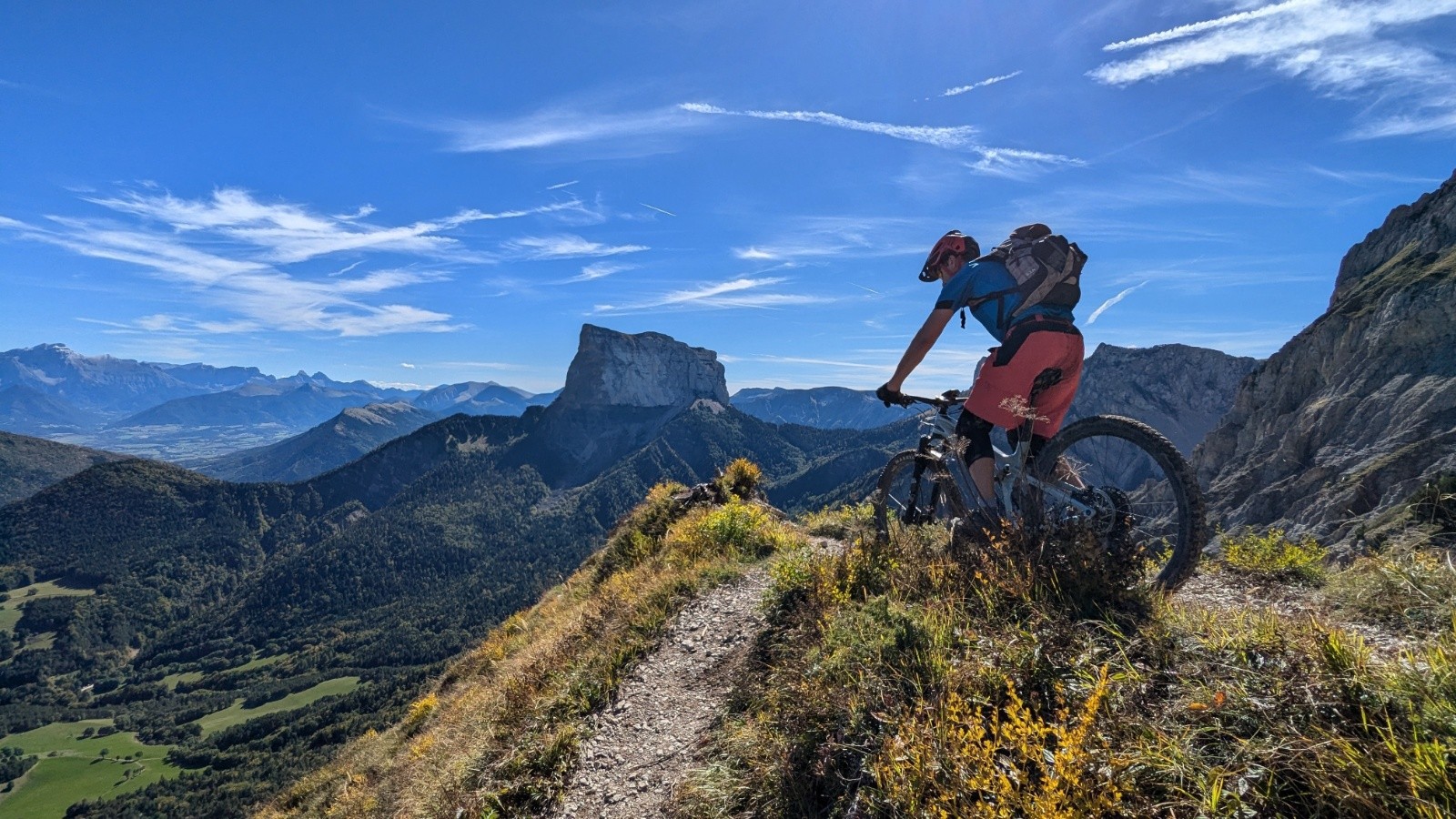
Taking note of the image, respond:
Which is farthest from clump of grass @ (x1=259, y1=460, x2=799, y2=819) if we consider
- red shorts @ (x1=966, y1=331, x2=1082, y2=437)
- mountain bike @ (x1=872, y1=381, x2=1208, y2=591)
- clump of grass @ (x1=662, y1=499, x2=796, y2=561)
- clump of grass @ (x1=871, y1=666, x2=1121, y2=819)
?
red shorts @ (x1=966, y1=331, x2=1082, y2=437)

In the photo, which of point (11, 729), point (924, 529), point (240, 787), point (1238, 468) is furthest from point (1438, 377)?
point (11, 729)

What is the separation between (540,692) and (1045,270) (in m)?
7.34

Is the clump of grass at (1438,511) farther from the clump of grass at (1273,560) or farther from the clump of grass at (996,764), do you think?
the clump of grass at (996,764)

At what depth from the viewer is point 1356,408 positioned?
40.2 meters

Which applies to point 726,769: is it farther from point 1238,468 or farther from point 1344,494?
point 1238,468

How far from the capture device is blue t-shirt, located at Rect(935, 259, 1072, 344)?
550 centimetres

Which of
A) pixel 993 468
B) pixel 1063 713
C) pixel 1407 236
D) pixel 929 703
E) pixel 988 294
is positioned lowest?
pixel 929 703

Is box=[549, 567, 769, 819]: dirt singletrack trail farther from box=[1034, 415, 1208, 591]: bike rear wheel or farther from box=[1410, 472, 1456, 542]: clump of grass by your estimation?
box=[1410, 472, 1456, 542]: clump of grass

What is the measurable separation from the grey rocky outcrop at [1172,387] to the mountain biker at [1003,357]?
157m

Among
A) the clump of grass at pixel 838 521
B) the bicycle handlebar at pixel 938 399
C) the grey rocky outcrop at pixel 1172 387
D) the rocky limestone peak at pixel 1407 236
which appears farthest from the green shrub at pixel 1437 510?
the grey rocky outcrop at pixel 1172 387

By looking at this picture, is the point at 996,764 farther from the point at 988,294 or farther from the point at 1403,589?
the point at 988,294

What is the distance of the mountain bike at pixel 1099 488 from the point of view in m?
4.73

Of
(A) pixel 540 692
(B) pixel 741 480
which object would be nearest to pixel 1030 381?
(A) pixel 540 692

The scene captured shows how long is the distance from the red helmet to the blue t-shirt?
0.97m
